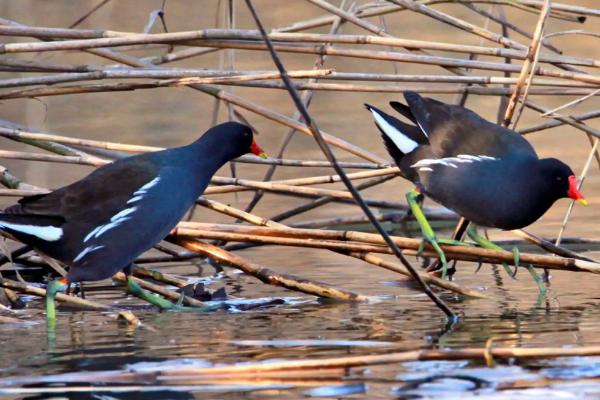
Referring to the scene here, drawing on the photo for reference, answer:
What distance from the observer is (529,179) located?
13.6ft

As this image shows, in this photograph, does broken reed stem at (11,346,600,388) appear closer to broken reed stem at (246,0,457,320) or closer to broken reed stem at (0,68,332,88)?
broken reed stem at (246,0,457,320)

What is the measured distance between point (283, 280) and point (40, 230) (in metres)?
0.81

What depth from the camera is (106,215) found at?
3885 mm

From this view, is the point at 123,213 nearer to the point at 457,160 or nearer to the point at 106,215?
the point at 106,215

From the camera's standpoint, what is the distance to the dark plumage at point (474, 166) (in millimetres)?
4145

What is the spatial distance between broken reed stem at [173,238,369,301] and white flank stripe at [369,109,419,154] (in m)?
0.76

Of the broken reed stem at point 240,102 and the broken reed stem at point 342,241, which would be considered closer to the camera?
the broken reed stem at point 342,241

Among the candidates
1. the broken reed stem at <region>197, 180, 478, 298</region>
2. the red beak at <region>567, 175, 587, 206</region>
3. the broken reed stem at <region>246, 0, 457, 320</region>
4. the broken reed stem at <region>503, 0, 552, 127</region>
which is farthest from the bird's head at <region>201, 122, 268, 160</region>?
the broken reed stem at <region>246, 0, 457, 320</region>

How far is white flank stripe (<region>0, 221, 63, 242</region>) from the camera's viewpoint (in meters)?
3.80

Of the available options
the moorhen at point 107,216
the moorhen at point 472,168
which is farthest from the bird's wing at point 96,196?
the moorhen at point 472,168

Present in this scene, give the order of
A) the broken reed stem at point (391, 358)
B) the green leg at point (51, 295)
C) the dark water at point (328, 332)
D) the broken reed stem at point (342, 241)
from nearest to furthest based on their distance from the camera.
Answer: the broken reed stem at point (391, 358), the dark water at point (328, 332), the green leg at point (51, 295), the broken reed stem at point (342, 241)

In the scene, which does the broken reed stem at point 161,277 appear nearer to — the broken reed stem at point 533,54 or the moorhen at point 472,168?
the moorhen at point 472,168

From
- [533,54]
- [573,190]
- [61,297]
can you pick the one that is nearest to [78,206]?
[61,297]

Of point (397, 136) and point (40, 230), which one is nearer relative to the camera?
point (40, 230)
